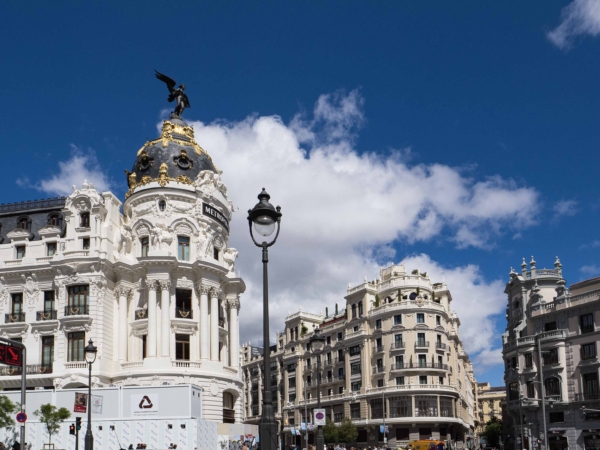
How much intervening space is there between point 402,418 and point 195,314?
3154 centimetres

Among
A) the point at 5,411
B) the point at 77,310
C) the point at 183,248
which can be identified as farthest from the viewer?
the point at 183,248

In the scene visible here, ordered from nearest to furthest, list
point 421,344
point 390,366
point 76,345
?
point 76,345 → point 421,344 → point 390,366

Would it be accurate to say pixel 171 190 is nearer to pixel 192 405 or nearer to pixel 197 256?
pixel 197 256

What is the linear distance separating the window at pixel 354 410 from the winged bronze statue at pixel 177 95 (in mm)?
41060

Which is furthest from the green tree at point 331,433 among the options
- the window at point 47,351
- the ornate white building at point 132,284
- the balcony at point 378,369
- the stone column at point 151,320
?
the window at point 47,351

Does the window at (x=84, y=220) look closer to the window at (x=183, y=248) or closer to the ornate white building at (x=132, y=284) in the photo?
the ornate white building at (x=132, y=284)

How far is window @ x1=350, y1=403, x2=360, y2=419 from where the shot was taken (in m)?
82.6

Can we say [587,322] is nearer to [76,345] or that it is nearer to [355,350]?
[355,350]

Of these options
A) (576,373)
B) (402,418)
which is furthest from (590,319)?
(402,418)

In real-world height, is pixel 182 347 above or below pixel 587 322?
below

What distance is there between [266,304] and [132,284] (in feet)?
143

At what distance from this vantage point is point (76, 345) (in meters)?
52.4

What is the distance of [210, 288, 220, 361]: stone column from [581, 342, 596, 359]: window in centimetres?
3158

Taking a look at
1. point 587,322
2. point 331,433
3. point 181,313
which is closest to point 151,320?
point 181,313
